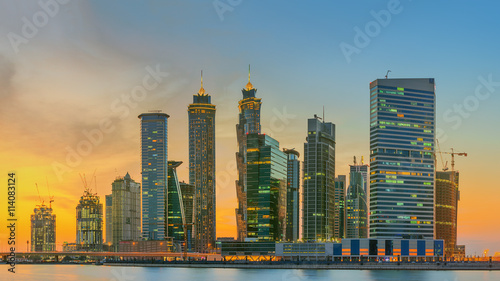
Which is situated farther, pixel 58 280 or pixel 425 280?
pixel 58 280

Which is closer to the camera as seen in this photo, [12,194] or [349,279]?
[12,194]

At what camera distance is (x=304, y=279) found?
187 m

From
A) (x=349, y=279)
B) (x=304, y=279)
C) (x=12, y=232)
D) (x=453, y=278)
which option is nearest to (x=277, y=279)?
(x=304, y=279)

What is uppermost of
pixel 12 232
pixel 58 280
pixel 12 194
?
pixel 12 194

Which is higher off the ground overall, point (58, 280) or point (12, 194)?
point (12, 194)

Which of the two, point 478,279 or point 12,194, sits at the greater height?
point 12,194

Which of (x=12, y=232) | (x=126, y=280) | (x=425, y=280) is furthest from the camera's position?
(x=126, y=280)

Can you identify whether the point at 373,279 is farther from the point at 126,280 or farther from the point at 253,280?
the point at 126,280

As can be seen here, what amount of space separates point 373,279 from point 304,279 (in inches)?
794

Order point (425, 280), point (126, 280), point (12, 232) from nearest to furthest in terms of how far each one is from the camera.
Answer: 1. point (12, 232)
2. point (425, 280)
3. point (126, 280)

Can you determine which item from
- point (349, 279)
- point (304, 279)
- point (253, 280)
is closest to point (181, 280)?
point (253, 280)

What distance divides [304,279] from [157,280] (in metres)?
44.3

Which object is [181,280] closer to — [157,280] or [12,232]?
[157,280]

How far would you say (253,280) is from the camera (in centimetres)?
18438
